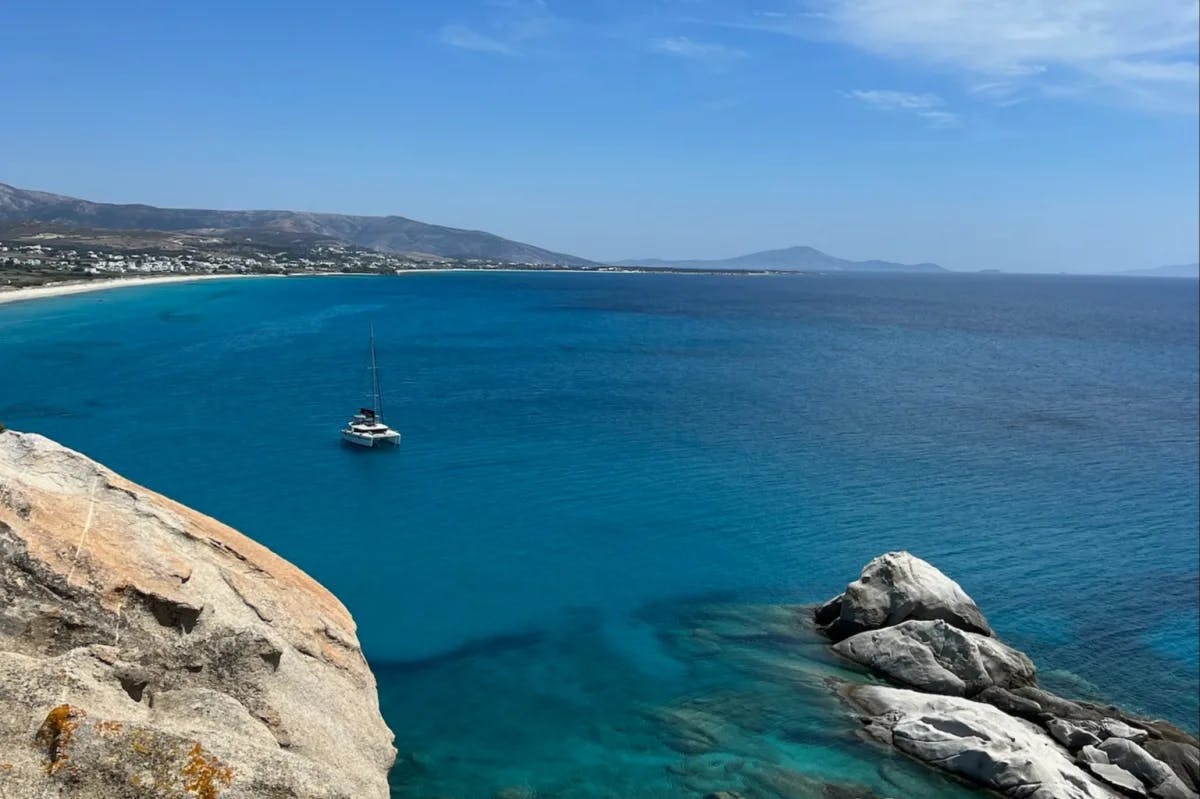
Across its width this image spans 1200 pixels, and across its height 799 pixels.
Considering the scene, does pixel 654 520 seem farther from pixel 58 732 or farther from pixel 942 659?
pixel 58 732

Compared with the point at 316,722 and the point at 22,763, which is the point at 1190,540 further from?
the point at 22,763

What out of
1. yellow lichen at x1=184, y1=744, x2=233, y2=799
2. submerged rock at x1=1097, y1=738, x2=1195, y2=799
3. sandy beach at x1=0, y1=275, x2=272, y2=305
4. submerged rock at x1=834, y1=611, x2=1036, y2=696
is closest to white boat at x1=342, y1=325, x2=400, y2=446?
submerged rock at x1=834, y1=611, x2=1036, y2=696

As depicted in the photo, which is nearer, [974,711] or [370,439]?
[974,711]

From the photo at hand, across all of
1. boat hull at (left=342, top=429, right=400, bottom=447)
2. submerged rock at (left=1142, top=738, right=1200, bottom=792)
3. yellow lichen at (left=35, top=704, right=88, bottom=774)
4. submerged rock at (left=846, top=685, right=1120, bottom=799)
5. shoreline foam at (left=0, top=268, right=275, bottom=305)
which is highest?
shoreline foam at (left=0, top=268, right=275, bottom=305)

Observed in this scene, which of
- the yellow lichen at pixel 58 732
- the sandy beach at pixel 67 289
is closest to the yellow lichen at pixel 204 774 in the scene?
the yellow lichen at pixel 58 732

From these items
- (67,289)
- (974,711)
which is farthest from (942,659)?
(67,289)

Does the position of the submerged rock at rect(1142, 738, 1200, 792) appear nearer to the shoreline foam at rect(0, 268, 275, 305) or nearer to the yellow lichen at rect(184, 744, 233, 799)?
the yellow lichen at rect(184, 744, 233, 799)

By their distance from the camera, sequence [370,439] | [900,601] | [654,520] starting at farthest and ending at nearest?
1. [370,439]
2. [654,520]
3. [900,601]
